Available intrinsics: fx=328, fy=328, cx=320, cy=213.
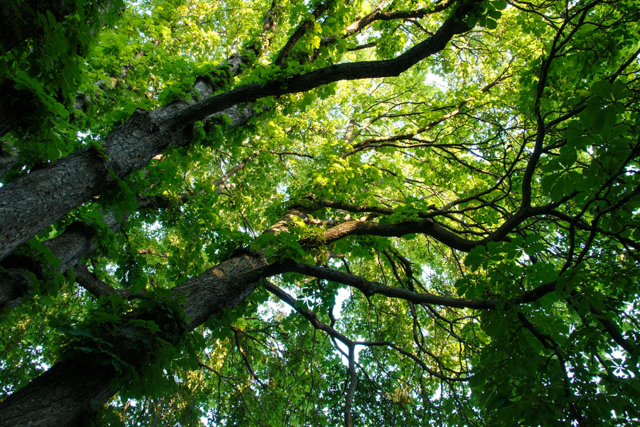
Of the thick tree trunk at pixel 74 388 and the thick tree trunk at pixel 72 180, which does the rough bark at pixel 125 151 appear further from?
the thick tree trunk at pixel 74 388

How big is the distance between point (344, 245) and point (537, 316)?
2.44m

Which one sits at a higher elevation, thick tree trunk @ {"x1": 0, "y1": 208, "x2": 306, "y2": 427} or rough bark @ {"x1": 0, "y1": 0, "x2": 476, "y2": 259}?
rough bark @ {"x1": 0, "y1": 0, "x2": 476, "y2": 259}

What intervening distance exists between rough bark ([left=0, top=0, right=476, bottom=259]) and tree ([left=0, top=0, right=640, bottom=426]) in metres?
0.02

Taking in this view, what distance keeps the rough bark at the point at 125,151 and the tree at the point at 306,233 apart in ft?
0.05

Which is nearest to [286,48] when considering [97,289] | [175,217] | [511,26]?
[175,217]

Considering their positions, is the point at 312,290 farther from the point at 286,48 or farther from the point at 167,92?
the point at 286,48

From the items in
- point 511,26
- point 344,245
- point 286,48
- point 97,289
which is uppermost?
point 511,26

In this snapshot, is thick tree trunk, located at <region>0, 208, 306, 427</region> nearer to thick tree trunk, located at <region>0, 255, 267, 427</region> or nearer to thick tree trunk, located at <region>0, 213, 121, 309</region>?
thick tree trunk, located at <region>0, 255, 267, 427</region>

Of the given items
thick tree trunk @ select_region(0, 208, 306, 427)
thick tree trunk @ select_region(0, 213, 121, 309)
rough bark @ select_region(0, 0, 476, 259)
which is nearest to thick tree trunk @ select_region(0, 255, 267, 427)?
thick tree trunk @ select_region(0, 208, 306, 427)

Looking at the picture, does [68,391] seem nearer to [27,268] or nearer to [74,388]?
[74,388]

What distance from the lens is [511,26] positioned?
653cm

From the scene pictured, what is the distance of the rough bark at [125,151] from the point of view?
2264 millimetres

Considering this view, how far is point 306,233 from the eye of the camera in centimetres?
374

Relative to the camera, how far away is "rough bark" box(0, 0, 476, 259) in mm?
2264
